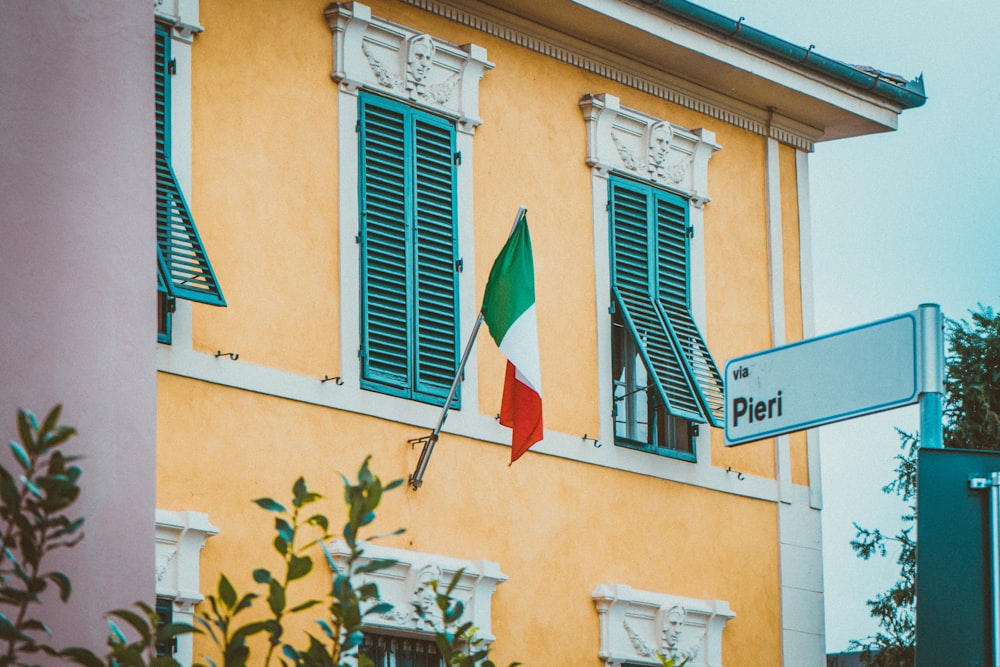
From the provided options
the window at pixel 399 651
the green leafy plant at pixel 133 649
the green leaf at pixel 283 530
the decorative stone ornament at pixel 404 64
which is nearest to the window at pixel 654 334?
the decorative stone ornament at pixel 404 64

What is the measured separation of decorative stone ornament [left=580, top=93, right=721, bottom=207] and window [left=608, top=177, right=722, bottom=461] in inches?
4.6

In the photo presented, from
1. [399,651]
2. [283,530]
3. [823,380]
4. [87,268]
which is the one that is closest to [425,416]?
[399,651]

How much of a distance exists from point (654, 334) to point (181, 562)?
4.10m

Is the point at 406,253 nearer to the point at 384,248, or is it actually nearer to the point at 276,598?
the point at 384,248

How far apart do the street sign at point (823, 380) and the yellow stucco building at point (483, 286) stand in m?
4.33

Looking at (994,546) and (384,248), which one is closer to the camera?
(994,546)

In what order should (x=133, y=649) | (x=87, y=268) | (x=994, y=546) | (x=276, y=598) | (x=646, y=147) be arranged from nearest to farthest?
1. (x=133, y=649)
2. (x=276, y=598)
3. (x=994, y=546)
4. (x=87, y=268)
5. (x=646, y=147)

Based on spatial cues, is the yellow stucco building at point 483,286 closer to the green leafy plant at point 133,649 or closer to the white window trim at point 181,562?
the white window trim at point 181,562

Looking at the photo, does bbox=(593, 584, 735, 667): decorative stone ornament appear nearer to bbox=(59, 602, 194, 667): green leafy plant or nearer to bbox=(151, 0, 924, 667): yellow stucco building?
bbox=(151, 0, 924, 667): yellow stucco building

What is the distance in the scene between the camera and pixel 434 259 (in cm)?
1097

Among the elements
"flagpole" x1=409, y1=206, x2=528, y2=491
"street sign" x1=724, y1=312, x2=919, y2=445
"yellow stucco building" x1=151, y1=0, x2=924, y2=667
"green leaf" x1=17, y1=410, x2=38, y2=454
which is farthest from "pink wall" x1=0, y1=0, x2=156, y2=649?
"flagpole" x1=409, y1=206, x2=528, y2=491

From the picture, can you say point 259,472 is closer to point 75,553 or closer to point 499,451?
point 499,451

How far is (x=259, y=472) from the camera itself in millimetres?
9797

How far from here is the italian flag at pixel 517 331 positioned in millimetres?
10266
